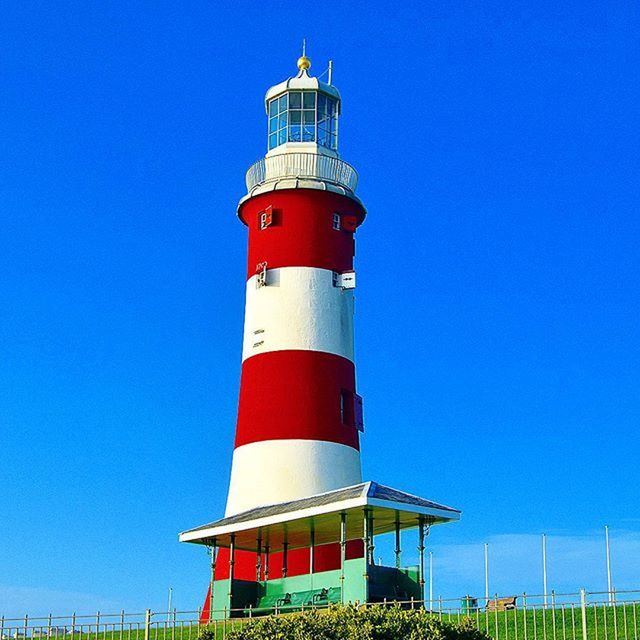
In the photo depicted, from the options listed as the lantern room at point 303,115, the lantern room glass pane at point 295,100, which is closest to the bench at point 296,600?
the lantern room at point 303,115

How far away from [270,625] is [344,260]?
16.4 m

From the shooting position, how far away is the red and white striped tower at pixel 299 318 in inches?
1235

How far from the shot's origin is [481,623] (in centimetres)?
2366

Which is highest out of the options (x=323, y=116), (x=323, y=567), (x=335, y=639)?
(x=323, y=116)

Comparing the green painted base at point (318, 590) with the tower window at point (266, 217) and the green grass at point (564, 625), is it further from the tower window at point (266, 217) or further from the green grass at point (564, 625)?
the tower window at point (266, 217)

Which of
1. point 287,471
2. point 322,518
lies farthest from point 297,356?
point 322,518

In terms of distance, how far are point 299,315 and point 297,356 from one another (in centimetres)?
122

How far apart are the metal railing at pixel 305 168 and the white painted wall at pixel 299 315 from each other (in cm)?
308

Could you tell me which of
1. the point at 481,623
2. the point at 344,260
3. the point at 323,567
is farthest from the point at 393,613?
the point at 344,260

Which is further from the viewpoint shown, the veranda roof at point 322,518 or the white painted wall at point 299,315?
the white painted wall at point 299,315

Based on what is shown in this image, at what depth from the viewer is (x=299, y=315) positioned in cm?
3231

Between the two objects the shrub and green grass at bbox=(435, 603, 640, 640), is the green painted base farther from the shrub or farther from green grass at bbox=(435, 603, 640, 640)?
the shrub

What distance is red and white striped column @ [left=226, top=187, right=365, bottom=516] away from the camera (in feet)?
103

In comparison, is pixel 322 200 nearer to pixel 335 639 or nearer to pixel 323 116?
pixel 323 116
